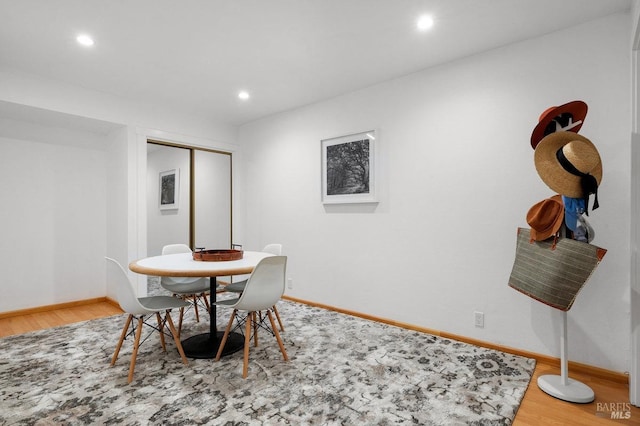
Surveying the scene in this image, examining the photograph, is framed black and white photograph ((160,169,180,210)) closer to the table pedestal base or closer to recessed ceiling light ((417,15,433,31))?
the table pedestal base

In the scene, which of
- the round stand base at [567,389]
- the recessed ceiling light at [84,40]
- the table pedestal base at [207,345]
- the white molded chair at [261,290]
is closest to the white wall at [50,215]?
the recessed ceiling light at [84,40]

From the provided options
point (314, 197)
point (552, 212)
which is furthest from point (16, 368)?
point (552, 212)

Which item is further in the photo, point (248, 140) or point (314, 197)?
point (248, 140)

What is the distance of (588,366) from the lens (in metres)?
2.36

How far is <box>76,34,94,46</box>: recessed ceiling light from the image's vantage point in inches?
102

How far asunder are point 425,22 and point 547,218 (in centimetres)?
159

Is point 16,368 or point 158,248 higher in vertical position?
point 158,248

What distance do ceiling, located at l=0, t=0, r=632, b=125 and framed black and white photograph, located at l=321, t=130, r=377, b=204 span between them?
58 cm

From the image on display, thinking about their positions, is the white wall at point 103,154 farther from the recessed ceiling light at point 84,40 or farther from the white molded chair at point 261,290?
the white molded chair at point 261,290

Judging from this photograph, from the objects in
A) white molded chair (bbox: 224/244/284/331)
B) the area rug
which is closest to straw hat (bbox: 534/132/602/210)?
the area rug

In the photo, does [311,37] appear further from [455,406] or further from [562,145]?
[455,406]

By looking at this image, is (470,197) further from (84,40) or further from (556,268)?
(84,40)

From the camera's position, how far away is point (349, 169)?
371 centimetres

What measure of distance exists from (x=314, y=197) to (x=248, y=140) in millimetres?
1584
